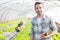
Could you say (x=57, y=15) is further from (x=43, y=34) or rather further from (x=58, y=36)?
(x=43, y=34)

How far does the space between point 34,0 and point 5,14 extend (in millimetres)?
430

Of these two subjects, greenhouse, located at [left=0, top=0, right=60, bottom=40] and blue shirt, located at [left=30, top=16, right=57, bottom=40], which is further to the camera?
greenhouse, located at [left=0, top=0, right=60, bottom=40]

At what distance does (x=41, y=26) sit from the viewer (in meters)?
2.27

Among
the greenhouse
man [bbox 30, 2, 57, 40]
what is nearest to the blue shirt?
man [bbox 30, 2, 57, 40]

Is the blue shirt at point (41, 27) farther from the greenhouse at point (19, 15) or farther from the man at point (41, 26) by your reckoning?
the greenhouse at point (19, 15)

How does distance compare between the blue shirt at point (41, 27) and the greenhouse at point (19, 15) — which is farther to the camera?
the greenhouse at point (19, 15)

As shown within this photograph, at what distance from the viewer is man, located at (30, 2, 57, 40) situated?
2.22 m

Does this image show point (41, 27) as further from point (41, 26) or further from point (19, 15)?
point (19, 15)

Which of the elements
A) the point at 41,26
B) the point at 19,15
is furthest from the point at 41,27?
the point at 19,15

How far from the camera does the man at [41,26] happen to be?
2225mm

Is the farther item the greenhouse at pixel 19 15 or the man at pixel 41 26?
the greenhouse at pixel 19 15

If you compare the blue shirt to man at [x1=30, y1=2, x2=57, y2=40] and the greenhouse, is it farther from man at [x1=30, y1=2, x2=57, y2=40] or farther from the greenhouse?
the greenhouse

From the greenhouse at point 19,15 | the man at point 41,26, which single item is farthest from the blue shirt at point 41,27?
the greenhouse at point 19,15

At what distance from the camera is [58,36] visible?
8.27 ft
